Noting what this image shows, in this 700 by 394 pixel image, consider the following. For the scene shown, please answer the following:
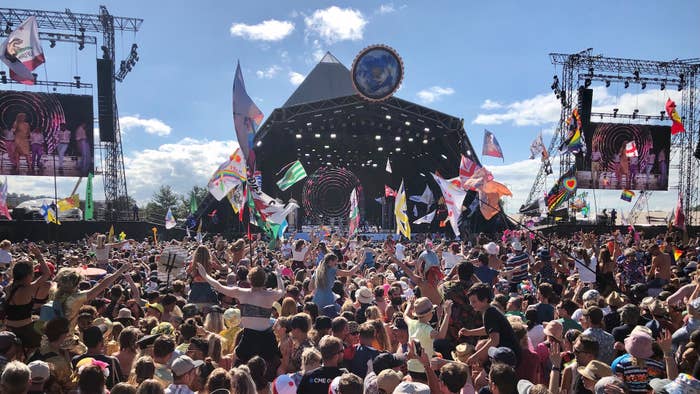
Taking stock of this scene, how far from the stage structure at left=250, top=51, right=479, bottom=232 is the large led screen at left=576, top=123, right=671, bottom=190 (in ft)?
36.5

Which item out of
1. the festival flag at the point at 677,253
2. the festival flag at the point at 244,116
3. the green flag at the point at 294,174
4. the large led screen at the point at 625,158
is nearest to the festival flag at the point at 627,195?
the large led screen at the point at 625,158

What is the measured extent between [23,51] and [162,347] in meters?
14.8

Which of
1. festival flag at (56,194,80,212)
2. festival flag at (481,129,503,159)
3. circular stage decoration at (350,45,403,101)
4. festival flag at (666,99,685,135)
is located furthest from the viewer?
circular stage decoration at (350,45,403,101)

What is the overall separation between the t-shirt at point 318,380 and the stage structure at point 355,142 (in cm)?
2314

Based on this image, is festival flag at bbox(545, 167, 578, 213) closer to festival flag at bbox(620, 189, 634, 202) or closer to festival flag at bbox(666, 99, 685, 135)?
festival flag at bbox(620, 189, 634, 202)

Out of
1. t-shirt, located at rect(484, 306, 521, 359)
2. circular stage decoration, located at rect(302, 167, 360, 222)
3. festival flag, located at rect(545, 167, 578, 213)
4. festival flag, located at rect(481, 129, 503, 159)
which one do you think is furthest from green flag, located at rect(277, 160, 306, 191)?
circular stage decoration, located at rect(302, 167, 360, 222)

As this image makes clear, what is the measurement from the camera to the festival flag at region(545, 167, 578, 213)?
22.5 m

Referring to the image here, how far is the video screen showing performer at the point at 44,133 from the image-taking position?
3039cm

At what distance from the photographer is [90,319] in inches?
191

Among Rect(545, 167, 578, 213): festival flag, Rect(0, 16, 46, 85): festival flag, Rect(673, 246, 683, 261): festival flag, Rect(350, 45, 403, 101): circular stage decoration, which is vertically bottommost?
Rect(673, 246, 683, 261): festival flag

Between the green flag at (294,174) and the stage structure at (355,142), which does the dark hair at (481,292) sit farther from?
the stage structure at (355,142)

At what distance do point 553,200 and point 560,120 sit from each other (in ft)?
50.5

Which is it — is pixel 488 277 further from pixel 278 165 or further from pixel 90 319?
pixel 278 165

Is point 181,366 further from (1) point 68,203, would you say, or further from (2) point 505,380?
(1) point 68,203
